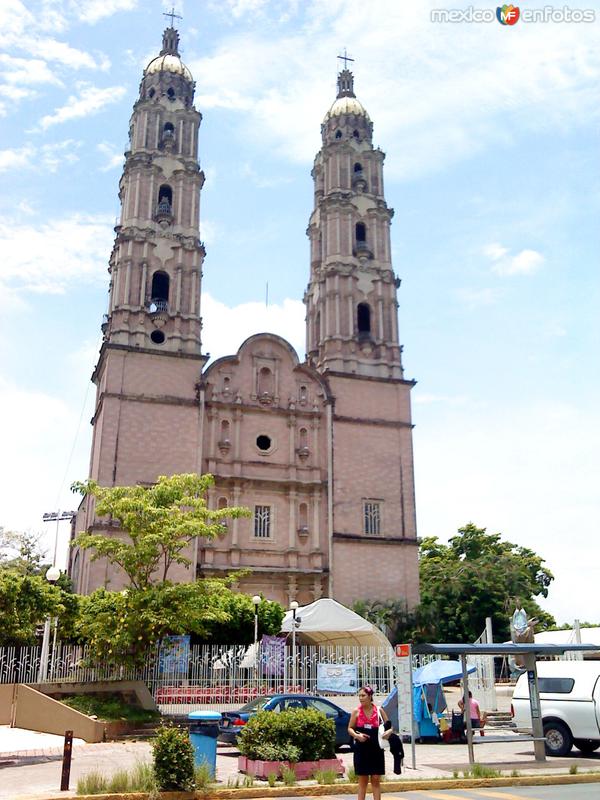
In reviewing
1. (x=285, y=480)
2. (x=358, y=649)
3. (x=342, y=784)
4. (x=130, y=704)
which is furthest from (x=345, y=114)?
(x=342, y=784)

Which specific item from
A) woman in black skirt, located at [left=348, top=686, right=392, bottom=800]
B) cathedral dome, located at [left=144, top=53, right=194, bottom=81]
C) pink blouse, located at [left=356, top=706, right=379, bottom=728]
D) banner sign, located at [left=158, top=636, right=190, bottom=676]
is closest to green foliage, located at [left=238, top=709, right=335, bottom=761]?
woman in black skirt, located at [left=348, top=686, right=392, bottom=800]

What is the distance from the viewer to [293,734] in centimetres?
1332

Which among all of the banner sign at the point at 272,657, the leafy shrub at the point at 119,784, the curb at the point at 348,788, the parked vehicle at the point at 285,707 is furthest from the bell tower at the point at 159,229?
the curb at the point at 348,788

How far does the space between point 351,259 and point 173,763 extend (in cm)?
3563

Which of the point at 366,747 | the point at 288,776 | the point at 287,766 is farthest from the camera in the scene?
the point at 287,766

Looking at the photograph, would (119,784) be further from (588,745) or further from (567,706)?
(588,745)

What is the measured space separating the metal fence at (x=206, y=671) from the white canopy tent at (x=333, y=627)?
7.40 ft

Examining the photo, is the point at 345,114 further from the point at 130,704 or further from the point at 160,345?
the point at 130,704

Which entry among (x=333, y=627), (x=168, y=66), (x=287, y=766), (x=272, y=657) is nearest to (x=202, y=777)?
(x=287, y=766)

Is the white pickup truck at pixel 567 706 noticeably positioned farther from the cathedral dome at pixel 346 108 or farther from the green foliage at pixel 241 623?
the cathedral dome at pixel 346 108

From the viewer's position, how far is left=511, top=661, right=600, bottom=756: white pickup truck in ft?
53.4

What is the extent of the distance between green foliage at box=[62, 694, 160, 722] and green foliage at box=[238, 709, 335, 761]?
641 cm

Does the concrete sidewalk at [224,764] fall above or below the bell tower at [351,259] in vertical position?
below

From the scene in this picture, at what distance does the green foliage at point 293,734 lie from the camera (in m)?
13.3
